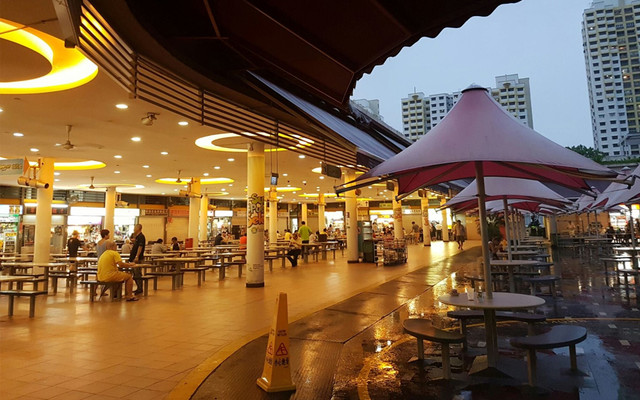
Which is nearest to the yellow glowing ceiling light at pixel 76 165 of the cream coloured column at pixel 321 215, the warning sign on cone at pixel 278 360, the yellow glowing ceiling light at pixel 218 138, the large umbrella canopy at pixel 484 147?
the yellow glowing ceiling light at pixel 218 138

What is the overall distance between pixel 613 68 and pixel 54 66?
11302cm

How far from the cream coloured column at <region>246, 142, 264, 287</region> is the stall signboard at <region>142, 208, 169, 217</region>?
20433mm

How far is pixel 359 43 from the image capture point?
455cm

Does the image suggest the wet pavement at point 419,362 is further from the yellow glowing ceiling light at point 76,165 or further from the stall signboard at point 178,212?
the stall signboard at point 178,212

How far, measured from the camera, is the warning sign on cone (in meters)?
3.51

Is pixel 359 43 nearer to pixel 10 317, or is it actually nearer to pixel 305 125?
pixel 305 125

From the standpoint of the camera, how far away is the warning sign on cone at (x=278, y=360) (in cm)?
351

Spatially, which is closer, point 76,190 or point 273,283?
point 273,283

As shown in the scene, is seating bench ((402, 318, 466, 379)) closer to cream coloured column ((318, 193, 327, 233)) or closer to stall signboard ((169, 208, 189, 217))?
cream coloured column ((318, 193, 327, 233))

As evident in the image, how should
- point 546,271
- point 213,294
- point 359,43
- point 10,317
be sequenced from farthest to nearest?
1. point 546,271
2. point 213,294
3. point 10,317
4. point 359,43

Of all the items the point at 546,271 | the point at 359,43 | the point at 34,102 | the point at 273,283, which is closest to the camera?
the point at 359,43

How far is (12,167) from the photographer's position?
28.5ft

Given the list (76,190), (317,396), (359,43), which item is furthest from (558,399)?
(76,190)

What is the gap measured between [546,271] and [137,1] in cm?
1256
